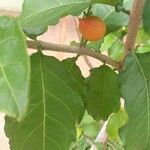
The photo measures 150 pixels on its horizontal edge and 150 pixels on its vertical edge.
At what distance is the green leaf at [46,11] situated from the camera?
0.51 metres

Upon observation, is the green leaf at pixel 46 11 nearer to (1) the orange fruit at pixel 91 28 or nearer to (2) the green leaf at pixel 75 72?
(1) the orange fruit at pixel 91 28

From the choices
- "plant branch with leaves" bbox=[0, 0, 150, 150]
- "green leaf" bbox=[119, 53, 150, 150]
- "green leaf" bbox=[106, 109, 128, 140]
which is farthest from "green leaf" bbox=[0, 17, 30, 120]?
"green leaf" bbox=[106, 109, 128, 140]

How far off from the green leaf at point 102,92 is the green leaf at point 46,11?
154 millimetres

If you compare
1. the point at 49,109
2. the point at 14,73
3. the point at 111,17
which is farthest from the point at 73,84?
the point at 14,73

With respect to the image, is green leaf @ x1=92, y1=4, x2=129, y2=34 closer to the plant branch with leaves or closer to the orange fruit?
the plant branch with leaves

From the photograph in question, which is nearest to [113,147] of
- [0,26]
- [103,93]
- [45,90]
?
[103,93]

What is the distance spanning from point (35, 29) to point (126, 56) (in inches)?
5.1

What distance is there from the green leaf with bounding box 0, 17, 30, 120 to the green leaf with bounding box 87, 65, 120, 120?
12.6 inches

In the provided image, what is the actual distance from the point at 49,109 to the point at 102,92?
0.12 meters

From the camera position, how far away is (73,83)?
23.7 inches

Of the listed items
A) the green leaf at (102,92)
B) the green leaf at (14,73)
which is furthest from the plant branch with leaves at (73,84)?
the green leaf at (14,73)

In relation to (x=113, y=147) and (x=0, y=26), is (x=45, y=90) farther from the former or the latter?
(x=113, y=147)

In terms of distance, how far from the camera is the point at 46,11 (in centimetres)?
52

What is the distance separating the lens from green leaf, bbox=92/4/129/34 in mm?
698
